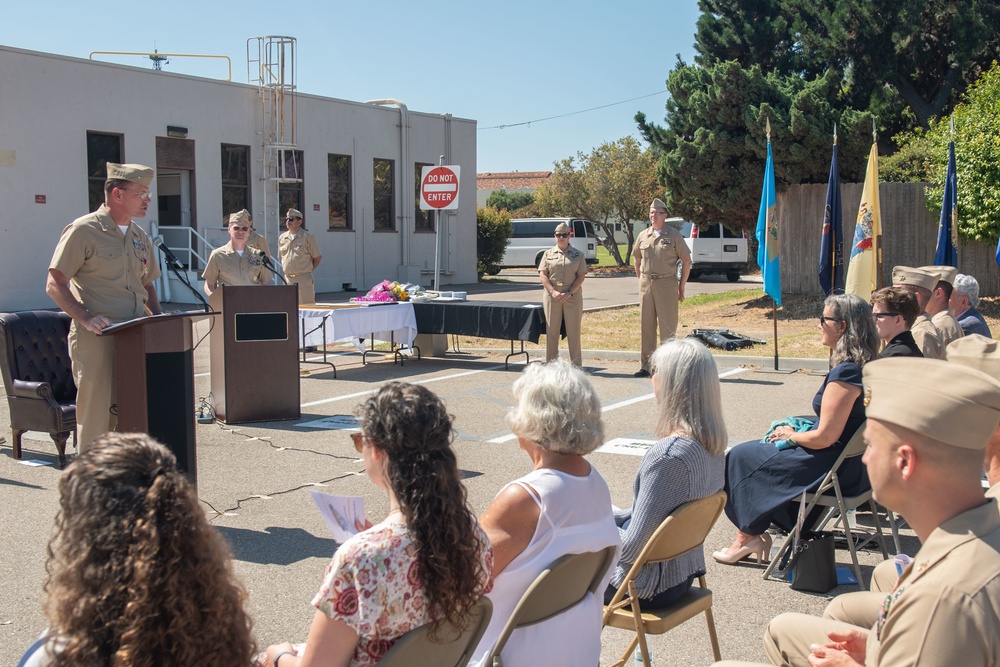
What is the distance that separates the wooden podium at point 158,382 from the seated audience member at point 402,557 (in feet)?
11.8

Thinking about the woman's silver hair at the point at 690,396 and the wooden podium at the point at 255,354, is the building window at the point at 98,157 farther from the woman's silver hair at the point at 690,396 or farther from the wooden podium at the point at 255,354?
the woman's silver hair at the point at 690,396

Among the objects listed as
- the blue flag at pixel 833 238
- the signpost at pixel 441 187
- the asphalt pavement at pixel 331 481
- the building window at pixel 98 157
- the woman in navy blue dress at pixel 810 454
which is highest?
the building window at pixel 98 157

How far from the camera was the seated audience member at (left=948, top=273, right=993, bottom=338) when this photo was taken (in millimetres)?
7406

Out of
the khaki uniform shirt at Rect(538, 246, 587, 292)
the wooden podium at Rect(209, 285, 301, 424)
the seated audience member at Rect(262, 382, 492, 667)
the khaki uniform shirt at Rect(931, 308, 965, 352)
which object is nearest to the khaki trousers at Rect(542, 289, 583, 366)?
the khaki uniform shirt at Rect(538, 246, 587, 292)

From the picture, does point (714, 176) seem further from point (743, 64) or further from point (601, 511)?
point (601, 511)

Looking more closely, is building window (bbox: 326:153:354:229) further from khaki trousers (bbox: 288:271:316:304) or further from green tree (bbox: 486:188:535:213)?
green tree (bbox: 486:188:535:213)

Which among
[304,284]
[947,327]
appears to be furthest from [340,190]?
[947,327]

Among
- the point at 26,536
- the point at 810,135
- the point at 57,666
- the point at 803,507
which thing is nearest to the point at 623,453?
the point at 803,507

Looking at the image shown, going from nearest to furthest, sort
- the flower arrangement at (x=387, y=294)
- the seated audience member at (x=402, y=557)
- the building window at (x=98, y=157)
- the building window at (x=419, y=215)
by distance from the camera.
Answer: the seated audience member at (x=402, y=557) < the flower arrangement at (x=387, y=294) < the building window at (x=98, y=157) < the building window at (x=419, y=215)

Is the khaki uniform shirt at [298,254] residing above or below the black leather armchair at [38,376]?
above

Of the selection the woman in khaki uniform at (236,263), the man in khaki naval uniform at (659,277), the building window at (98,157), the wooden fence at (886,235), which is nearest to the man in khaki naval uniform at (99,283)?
the woman in khaki uniform at (236,263)

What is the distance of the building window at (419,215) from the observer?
2922cm

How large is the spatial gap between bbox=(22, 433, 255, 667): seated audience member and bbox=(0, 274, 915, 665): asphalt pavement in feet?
8.10

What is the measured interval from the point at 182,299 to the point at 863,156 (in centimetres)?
1505
